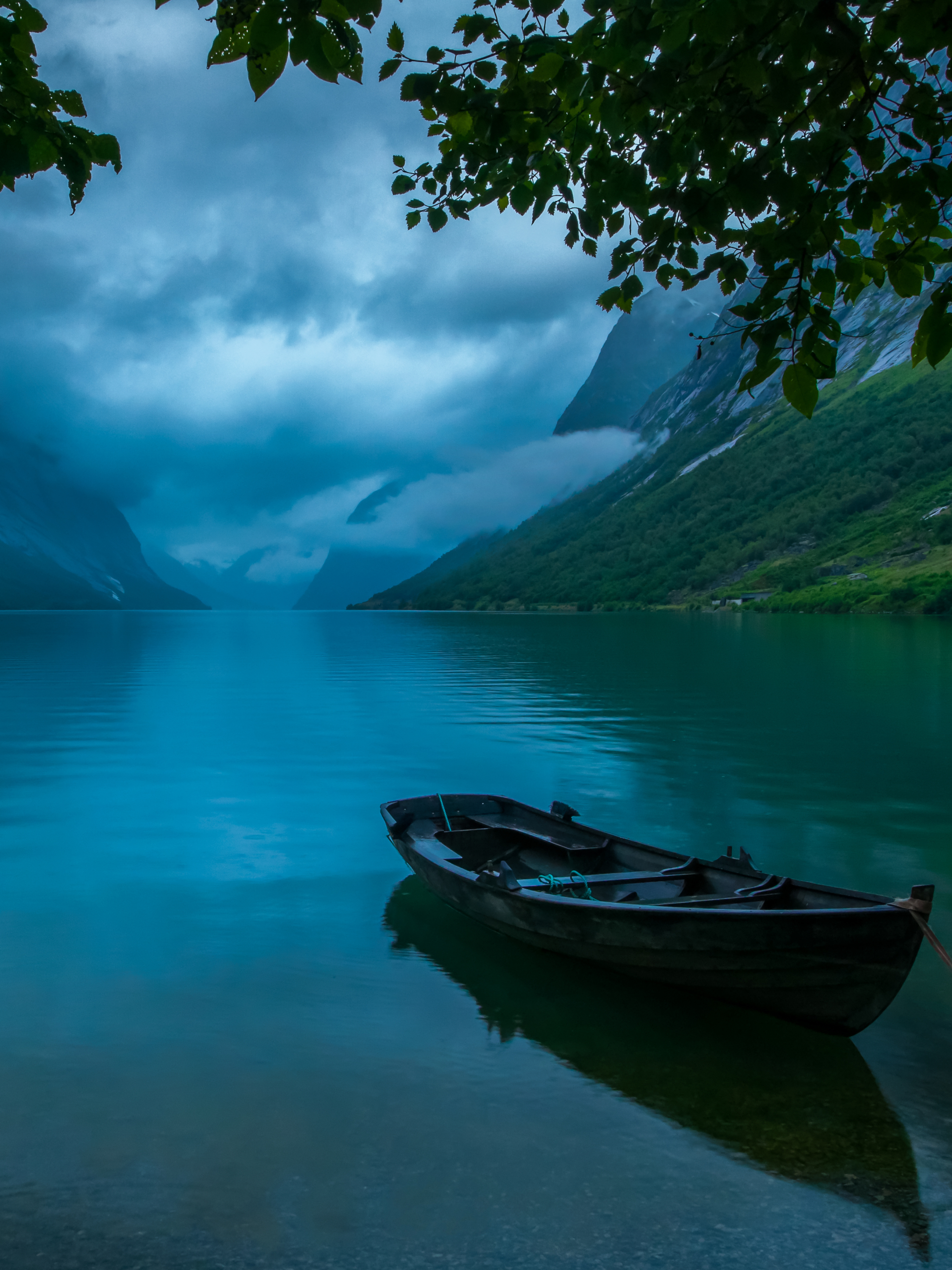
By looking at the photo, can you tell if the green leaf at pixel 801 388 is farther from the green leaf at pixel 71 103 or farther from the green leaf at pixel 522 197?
the green leaf at pixel 71 103

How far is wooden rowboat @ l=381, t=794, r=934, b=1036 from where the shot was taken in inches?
362

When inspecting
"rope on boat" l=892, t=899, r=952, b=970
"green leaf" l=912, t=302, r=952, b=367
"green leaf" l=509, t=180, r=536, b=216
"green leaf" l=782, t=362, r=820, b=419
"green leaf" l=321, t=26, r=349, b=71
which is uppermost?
"green leaf" l=509, t=180, r=536, b=216

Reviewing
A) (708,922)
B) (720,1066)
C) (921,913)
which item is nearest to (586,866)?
(708,922)

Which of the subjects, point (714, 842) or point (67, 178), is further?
point (714, 842)

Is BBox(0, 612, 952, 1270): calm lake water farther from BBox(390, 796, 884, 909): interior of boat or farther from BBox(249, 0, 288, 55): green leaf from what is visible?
BBox(249, 0, 288, 55): green leaf

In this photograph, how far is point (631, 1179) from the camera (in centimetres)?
771

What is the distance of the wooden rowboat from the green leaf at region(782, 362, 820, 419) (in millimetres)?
6100

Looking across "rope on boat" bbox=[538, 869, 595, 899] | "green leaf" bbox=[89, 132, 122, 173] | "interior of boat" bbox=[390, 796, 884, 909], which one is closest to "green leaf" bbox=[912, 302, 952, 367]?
"green leaf" bbox=[89, 132, 122, 173]

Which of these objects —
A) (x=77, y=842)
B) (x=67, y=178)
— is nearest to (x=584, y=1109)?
(x=67, y=178)

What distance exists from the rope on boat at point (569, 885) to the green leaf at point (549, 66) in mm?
9912

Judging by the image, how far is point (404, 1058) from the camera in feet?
32.6

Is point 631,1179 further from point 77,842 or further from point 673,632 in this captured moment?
point 673,632

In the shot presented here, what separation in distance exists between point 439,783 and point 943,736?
61.6 feet

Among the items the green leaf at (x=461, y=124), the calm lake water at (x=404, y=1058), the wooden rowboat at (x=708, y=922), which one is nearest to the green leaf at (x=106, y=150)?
the green leaf at (x=461, y=124)
